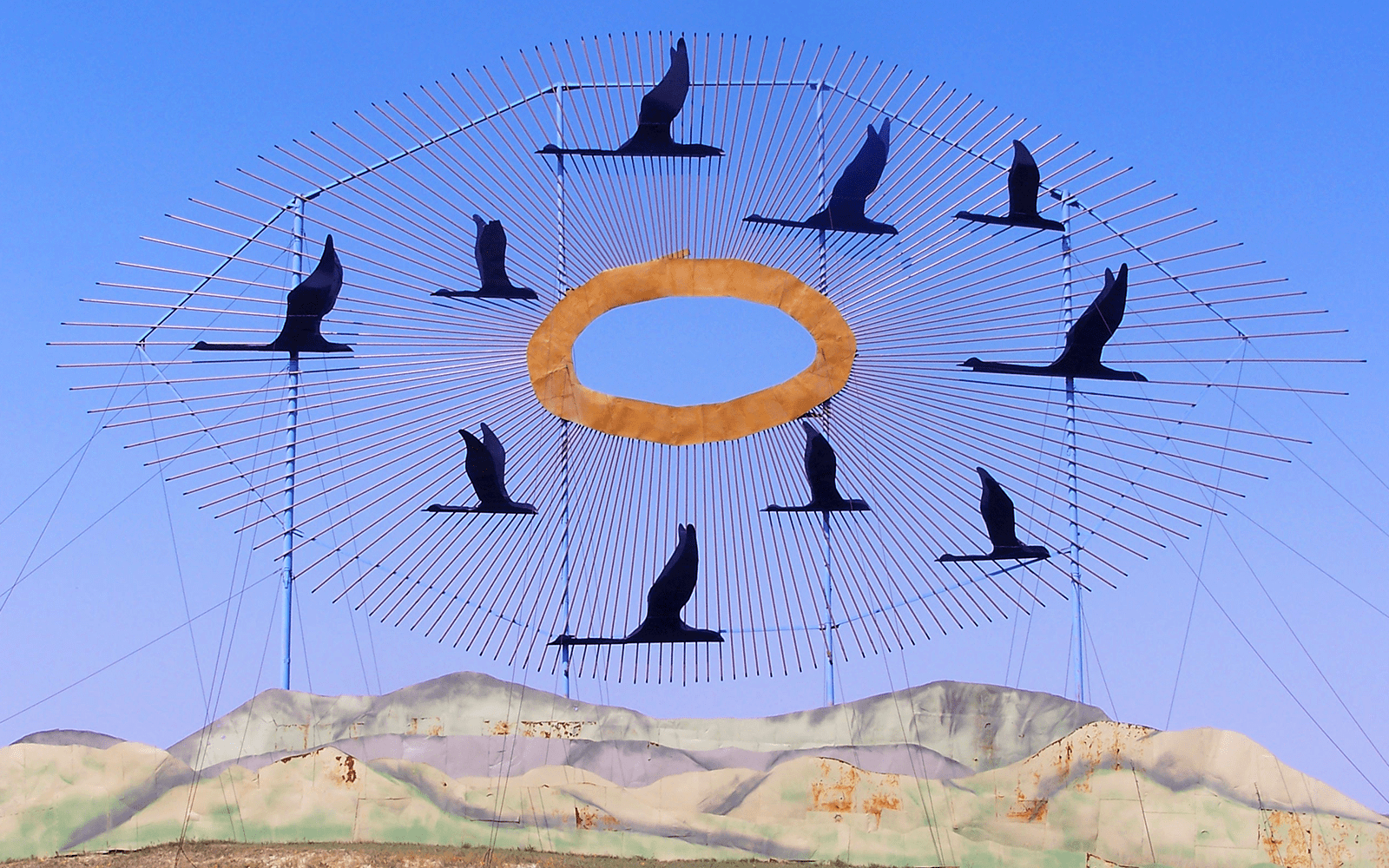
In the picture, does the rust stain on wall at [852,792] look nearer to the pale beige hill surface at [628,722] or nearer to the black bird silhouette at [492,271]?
the pale beige hill surface at [628,722]

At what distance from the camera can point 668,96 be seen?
12008 millimetres

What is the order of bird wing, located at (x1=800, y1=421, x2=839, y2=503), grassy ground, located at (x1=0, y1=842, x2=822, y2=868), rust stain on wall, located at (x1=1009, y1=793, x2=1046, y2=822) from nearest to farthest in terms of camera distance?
1. grassy ground, located at (x1=0, y1=842, x2=822, y2=868)
2. rust stain on wall, located at (x1=1009, y1=793, x2=1046, y2=822)
3. bird wing, located at (x1=800, y1=421, x2=839, y2=503)

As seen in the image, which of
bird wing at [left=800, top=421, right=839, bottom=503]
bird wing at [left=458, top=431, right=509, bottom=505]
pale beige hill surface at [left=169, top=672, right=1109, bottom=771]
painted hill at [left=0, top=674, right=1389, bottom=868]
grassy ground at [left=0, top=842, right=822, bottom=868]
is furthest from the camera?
bird wing at [left=800, top=421, right=839, bottom=503]

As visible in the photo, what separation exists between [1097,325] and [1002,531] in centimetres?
161

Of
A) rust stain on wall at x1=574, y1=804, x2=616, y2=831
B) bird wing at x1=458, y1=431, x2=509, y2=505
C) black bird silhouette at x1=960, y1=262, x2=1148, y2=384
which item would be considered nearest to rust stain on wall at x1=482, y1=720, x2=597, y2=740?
rust stain on wall at x1=574, y1=804, x2=616, y2=831

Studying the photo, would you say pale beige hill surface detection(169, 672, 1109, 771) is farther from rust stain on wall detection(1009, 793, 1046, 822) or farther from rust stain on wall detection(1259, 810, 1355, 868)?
rust stain on wall detection(1259, 810, 1355, 868)

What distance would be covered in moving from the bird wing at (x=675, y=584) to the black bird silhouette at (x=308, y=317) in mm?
2699

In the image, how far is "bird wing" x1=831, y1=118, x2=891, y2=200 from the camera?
12.0m

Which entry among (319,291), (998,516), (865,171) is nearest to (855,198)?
(865,171)

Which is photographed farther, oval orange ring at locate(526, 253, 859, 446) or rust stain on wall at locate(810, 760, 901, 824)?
oval orange ring at locate(526, 253, 859, 446)

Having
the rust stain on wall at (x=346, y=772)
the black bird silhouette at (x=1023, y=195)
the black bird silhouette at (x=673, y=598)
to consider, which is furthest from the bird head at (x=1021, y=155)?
the rust stain on wall at (x=346, y=772)

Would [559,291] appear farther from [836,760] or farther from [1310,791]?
[1310,791]

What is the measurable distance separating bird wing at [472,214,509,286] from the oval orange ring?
0.46 metres

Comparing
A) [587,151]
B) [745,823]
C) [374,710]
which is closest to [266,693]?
[374,710]
